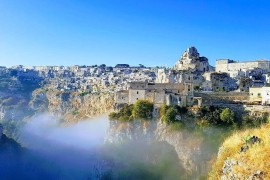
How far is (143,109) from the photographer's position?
62.2 meters

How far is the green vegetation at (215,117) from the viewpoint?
56875 mm

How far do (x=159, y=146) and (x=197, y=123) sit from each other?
7.39 metres

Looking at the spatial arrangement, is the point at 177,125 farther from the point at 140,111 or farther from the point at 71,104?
the point at 71,104

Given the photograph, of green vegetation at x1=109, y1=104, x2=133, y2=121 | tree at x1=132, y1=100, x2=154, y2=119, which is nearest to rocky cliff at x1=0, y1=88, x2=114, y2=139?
green vegetation at x1=109, y1=104, x2=133, y2=121

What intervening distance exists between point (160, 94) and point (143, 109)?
11.0 ft

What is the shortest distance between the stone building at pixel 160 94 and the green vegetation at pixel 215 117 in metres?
3.56

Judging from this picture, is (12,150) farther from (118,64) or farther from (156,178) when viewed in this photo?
(118,64)

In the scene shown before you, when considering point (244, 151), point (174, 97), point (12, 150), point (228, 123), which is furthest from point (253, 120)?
point (12, 150)

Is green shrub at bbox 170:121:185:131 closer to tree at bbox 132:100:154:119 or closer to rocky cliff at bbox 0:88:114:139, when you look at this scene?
tree at bbox 132:100:154:119

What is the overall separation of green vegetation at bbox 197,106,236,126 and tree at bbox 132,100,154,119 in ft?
25.3

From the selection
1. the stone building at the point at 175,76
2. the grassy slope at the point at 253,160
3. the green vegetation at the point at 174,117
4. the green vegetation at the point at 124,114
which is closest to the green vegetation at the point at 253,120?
the green vegetation at the point at 174,117

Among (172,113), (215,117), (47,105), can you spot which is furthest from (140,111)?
(47,105)

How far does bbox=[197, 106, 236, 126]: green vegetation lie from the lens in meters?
56.9

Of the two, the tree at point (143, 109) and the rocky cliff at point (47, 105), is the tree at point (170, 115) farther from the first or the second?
the rocky cliff at point (47, 105)
